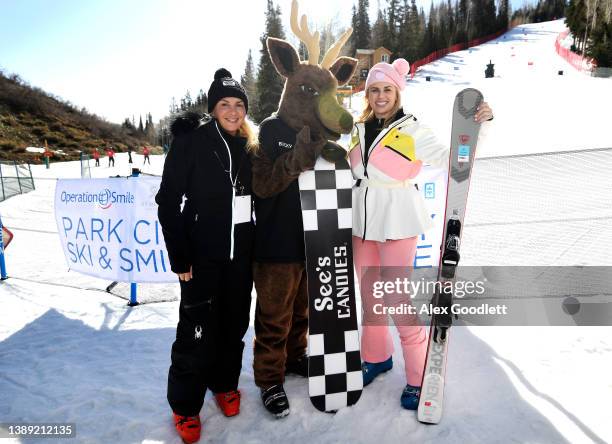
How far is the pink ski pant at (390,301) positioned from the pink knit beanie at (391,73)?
93 centimetres

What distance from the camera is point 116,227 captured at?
3967 mm

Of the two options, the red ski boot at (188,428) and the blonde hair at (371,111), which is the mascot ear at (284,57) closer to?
the blonde hair at (371,111)

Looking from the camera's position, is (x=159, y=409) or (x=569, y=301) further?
(x=569, y=301)

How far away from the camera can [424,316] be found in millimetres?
3711

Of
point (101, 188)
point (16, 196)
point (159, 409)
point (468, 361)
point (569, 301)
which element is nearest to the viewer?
point (159, 409)

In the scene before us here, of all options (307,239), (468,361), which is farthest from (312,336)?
(468,361)

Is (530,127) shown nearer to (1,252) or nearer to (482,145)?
(482,145)

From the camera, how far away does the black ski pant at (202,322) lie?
212cm

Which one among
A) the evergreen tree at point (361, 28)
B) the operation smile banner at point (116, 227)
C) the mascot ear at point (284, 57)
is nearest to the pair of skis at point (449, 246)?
the mascot ear at point (284, 57)

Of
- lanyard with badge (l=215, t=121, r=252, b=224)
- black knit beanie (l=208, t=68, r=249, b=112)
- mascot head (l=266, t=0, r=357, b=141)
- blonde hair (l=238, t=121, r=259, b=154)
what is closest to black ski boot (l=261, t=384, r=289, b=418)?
lanyard with badge (l=215, t=121, r=252, b=224)

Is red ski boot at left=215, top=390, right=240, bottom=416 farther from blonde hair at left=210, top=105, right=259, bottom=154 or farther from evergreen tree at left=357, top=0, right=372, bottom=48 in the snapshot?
evergreen tree at left=357, top=0, right=372, bottom=48

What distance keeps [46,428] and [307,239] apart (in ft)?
5.96

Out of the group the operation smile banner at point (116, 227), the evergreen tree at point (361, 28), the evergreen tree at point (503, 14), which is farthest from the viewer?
the evergreen tree at point (503, 14)
